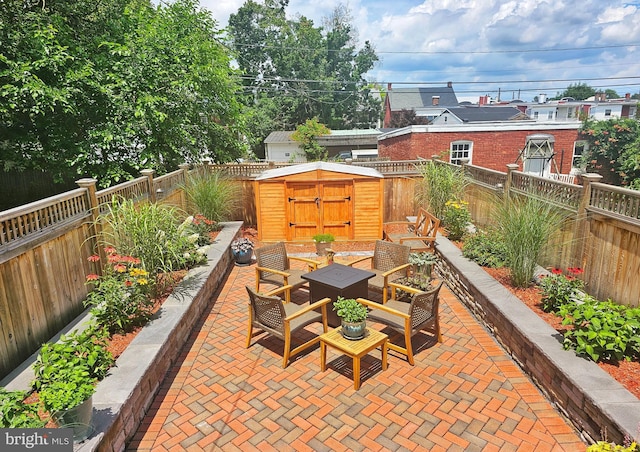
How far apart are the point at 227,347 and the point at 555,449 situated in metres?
3.34

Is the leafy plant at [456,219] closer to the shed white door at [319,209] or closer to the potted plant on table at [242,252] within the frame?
the shed white door at [319,209]

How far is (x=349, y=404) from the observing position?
3441mm

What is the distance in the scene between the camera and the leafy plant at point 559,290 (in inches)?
162

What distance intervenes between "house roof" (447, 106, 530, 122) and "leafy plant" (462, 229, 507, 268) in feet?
71.2

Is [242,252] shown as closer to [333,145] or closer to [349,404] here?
[349,404]

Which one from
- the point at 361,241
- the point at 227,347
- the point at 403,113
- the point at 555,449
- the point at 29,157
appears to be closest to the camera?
the point at 555,449

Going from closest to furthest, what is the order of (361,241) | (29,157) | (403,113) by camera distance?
1. (29,157)
2. (361,241)
3. (403,113)

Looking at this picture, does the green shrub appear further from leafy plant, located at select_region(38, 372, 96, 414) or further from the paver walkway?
leafy plant, located at select_region(38, 372, 96, 414)

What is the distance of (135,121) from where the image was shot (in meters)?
7.92

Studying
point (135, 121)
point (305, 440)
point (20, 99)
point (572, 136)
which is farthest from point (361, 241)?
point (572, 136)

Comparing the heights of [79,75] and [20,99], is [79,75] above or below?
above

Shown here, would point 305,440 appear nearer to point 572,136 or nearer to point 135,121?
point 135,121

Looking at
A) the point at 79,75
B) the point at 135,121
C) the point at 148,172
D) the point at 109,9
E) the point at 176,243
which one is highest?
the point at 109,9

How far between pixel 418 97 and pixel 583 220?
43.6 metres
